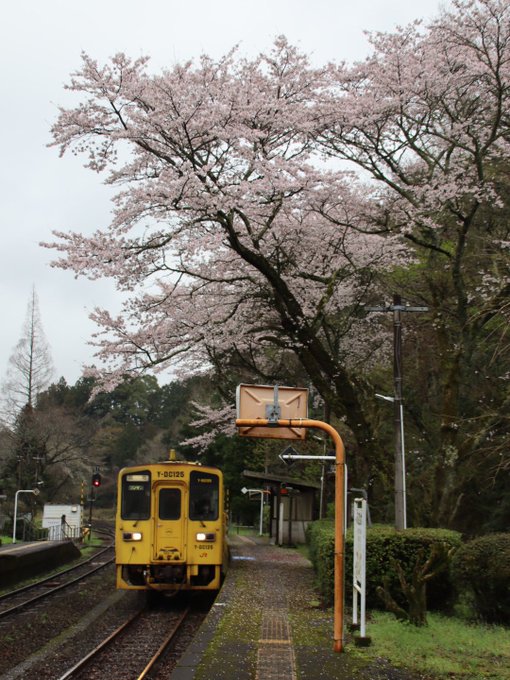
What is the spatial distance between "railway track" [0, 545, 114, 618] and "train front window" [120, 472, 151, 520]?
2.57m

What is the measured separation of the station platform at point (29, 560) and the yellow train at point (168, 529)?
4761mm

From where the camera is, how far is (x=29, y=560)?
17.7 metres

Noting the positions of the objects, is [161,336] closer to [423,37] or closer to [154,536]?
[154,536]

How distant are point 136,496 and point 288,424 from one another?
684 cm

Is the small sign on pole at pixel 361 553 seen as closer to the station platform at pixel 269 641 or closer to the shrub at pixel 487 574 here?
Answer: the station platform at pixel 269 641

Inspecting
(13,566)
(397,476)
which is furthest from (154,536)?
(13,566)

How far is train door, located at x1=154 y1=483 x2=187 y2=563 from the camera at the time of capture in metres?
12.3

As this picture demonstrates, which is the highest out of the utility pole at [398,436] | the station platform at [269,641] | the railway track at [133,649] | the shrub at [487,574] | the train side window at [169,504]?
the utility pole at [398,436]

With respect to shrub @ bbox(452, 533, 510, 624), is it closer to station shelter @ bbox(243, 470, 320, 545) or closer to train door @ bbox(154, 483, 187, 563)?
train door @ bbox(154, 483, 187, 563)

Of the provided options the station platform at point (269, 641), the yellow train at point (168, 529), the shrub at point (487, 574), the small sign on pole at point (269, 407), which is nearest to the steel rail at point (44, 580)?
the yellow train at point (168, 529)

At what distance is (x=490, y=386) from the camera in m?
15.4

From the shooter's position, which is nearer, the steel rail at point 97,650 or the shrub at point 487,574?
the steel rail at point 97,650

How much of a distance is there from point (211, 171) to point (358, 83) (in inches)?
146

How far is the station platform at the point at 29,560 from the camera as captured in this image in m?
15.9
